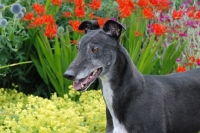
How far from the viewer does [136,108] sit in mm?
4246

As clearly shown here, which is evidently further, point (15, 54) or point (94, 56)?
point (15, 54)

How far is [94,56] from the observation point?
4074mm

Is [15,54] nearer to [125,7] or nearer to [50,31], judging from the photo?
[50,31]

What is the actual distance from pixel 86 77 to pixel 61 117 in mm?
1082

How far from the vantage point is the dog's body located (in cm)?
407

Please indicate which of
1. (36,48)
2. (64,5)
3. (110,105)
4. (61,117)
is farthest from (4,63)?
(110,105)

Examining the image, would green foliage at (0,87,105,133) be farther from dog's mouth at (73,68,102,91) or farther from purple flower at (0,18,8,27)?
purple flower at (0,18,8,27)

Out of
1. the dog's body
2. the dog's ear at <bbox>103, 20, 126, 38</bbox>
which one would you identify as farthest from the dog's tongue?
the dog's ear at <bbox>103, 20, 126, 38</bbox>

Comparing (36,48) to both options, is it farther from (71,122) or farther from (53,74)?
(71,122)

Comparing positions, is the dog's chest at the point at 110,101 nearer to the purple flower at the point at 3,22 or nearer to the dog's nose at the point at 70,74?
the dog's nose at the point at 70,74

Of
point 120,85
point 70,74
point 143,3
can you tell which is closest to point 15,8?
point 143,3

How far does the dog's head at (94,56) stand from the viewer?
398cm

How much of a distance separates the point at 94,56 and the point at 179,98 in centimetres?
91

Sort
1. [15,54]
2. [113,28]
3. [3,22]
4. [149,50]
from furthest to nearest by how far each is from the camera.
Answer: [15,54]
[149,50]
[3,22]
[113,28]
